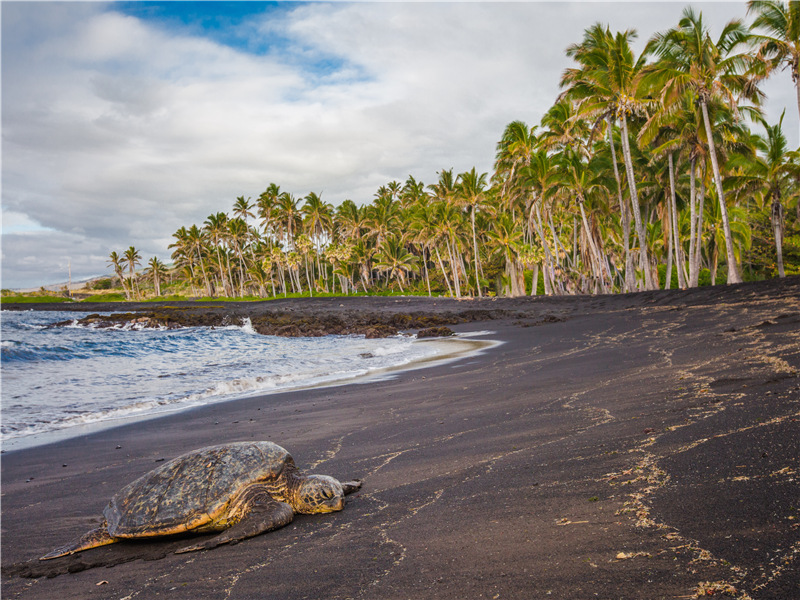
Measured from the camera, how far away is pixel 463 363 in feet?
41.3

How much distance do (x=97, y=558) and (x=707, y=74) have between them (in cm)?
2668

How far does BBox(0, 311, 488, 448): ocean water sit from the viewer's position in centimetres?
978

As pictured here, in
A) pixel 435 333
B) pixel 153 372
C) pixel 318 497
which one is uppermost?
pixel 318 497

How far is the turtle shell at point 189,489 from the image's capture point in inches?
146

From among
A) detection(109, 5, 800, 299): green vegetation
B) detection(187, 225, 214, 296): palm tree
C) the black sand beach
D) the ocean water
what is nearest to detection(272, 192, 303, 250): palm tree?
detection(109, 5, 800, 299): green vegetation

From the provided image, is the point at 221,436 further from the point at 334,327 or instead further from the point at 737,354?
the point at 334,327

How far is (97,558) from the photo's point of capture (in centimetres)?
361

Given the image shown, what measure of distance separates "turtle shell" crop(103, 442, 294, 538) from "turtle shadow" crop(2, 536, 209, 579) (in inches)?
4.8

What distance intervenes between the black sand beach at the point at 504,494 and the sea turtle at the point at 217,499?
0.45 ft

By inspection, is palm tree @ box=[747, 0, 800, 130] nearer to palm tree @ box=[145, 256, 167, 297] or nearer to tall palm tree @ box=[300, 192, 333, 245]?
tall palm tree @ box=[300, 192, 333, 245]

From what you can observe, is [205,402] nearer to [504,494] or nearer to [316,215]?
[504,494]

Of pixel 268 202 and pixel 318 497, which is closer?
pixel 318 497

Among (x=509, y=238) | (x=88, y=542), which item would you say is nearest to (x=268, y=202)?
(x=509, y=238)

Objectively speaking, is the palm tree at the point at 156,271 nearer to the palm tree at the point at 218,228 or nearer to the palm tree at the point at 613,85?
the palm tree at the point at 218,228
